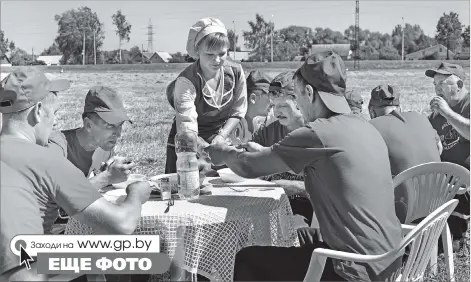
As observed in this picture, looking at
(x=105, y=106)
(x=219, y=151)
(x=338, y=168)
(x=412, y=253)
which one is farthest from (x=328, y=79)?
(x=105, y=106)

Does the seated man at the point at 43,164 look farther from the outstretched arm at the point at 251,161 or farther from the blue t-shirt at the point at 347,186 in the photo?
the blue t-shirt at the point at 347,186

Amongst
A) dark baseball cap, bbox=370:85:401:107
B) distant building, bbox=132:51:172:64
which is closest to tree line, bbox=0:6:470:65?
distant building, bbox=132:51:172:64

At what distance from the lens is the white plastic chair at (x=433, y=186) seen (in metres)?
3.08

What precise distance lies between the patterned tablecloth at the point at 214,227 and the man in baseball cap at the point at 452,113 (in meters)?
1.94

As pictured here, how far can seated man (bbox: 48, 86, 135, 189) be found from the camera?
295 cm

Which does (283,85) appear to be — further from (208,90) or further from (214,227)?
(214,227)

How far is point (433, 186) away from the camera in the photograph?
10.4 ft

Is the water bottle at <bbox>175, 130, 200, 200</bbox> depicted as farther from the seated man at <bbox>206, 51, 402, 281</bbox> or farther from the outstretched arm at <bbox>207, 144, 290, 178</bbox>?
the seated man at <bbox>206, 51, 402, 281</bbox>

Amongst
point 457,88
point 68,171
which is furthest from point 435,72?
point 68,171

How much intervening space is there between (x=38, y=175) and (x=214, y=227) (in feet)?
2.72

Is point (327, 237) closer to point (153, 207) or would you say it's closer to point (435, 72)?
point (153, 207)

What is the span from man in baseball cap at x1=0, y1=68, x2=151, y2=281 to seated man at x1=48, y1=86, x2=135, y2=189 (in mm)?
780

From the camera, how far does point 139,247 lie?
92.3 inches

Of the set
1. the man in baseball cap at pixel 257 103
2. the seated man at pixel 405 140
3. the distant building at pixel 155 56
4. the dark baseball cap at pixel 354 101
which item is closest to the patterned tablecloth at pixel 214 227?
the seated man at pixel 405 140
